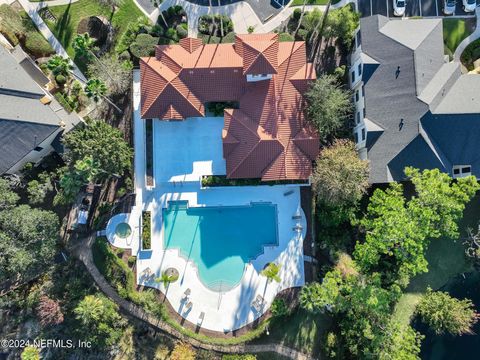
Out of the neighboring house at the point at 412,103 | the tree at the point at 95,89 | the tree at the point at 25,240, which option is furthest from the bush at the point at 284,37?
the tree at the point at 25,240

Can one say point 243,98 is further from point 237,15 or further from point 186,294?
point 186,294

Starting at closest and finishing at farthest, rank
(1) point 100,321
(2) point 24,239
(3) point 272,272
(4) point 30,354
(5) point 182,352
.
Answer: (2) point 24,239
(4) point 30,354
(3) point 272,272
(1) point 100,321
(5) point 182,352

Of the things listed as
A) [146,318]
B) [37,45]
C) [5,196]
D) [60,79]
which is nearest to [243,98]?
[60,79]

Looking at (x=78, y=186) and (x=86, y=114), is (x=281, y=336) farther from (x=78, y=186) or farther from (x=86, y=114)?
(x=86, y=114)

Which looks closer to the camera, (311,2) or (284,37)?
(284,37)

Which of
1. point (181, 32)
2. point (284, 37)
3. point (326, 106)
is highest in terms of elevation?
point (181, 32)

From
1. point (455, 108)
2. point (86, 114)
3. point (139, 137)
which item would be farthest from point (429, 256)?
point (86, 114)

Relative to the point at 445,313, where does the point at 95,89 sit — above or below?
above

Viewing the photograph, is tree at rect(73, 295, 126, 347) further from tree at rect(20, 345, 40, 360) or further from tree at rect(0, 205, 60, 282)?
tree at rect(0, 205, 60, 282)
